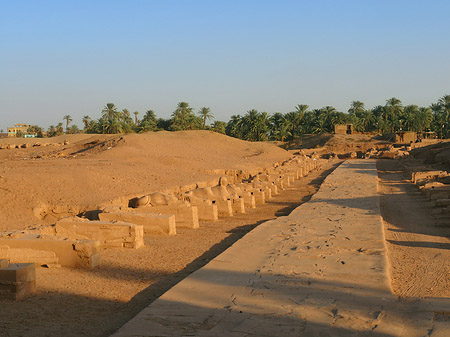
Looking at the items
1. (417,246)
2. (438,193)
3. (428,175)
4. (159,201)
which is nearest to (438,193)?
(438,193)

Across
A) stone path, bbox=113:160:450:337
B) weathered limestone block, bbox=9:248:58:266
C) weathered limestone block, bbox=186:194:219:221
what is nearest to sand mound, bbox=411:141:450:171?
weathered limestone block, bbox=186:194:219:221

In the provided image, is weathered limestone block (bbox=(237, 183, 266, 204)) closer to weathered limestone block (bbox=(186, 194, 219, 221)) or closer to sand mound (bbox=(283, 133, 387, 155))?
weathered limestone block (bbox=(186, 194, 219, 221))

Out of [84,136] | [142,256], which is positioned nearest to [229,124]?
[84,136]

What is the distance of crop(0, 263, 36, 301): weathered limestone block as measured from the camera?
5.18 metres

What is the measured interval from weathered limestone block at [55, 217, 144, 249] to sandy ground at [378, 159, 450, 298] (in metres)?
3.79

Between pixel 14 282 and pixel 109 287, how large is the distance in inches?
41.9

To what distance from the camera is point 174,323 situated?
4.23 meters

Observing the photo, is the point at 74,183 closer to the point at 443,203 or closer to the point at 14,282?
the point at 14,282

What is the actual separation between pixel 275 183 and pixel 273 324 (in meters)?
14.4

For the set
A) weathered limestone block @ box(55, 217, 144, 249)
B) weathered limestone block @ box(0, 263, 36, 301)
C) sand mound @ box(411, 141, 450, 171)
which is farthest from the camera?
sand mound @ box(411, 141, 450, 171)

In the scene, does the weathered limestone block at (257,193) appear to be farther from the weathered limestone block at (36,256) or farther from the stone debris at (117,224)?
the weathered limestone block at (36,256)

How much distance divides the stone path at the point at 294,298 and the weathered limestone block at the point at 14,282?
154 cm

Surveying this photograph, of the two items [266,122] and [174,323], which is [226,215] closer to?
[174,323]

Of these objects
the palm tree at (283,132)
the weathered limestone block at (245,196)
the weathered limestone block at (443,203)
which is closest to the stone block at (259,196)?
the weathered limestone block at (245,196)
